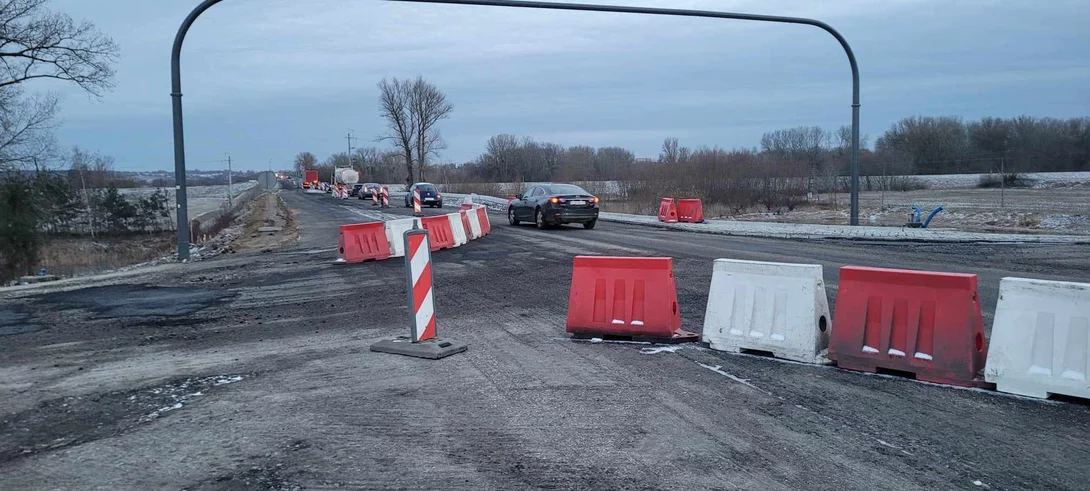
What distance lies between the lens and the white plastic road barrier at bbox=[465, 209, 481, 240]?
23148mm

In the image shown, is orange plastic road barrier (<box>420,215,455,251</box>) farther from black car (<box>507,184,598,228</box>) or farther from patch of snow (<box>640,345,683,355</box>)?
patch of snow (<box>640,345,683,355</box>)

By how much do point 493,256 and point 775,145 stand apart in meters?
61.0

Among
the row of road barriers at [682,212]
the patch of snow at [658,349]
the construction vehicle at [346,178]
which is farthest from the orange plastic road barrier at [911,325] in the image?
the construction vehicle at [346,178]

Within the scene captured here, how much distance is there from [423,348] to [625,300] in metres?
2.25

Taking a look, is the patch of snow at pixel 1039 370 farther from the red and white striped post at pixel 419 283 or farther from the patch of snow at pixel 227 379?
the patch of snow at pixel 227 379

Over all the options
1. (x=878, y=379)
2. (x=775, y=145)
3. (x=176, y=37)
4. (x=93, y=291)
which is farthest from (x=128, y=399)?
(x=775, y=145)

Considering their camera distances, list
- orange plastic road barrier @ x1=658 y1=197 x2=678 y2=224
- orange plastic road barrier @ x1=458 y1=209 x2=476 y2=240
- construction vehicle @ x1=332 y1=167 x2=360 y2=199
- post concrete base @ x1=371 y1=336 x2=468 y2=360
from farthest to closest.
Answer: construction vehicle @ x1=332 y1=167 x2=360 y2=199 < orange plastic road barrier @ x1=658 y1=197 x2=678 y2=224 < orange plastic road barrier @ x1=458 y1=209 x2=476 y2=240 < post concrete base @ x1=371 y1=336 x2=468 y2=360

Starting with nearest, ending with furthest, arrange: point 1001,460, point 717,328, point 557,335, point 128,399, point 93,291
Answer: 1. point 1001,460
2. point 128,399
3. point 717,328
4. point 557,335
5. point 93,291

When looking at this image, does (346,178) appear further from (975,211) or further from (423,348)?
(423,348)

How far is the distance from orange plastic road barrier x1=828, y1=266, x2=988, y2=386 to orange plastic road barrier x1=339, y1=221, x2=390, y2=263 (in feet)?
41.8

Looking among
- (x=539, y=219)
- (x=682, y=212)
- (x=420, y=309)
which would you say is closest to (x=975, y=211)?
(x=682, y=212)

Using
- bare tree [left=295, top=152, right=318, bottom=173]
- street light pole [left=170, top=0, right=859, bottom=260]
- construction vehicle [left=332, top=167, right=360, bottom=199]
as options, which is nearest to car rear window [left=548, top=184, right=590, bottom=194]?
street light pole [left=170, top=0, right=859, bottom=260]

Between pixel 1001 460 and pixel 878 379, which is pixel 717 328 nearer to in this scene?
pixel 878 379

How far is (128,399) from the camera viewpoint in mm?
6773
